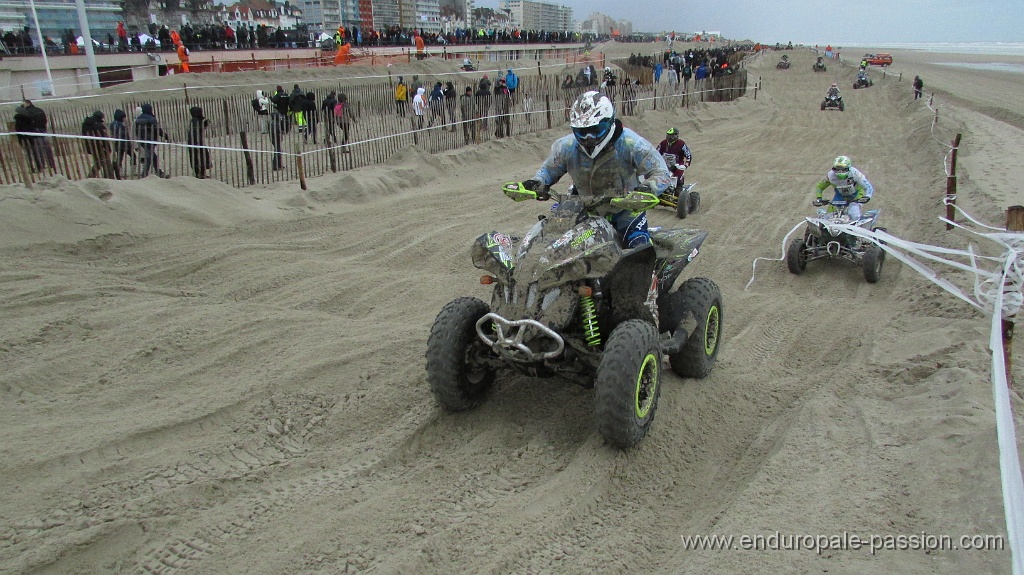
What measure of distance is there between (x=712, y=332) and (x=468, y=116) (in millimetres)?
11730

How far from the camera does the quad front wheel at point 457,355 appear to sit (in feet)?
13.6

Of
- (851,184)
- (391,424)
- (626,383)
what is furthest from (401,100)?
(626,383)

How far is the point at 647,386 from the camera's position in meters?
4.05

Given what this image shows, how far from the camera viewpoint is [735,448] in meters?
4.34

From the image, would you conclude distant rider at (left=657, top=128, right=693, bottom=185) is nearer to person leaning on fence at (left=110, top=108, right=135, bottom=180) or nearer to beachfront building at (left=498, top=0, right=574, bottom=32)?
person leaning on fence at (left=110, top=108, right=135, bottom=180)

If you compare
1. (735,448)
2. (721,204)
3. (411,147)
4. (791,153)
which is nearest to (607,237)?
(735,448)

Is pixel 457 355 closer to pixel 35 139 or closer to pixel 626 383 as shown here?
pixel 626 383

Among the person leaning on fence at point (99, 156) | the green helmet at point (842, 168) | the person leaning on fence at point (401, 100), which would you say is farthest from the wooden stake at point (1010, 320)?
the person leaning on fence at point (401, 100)

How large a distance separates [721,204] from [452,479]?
9.80m

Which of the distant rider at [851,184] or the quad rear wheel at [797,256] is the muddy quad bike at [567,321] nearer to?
the quad rear wheel at [797,256]

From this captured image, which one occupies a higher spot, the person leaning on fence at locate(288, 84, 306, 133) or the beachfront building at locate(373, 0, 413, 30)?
the beachfront building at locate(373, 0, 413, 30)

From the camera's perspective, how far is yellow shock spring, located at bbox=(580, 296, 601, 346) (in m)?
4.13

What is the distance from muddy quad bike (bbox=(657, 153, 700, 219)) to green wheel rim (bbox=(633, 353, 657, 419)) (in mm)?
7248

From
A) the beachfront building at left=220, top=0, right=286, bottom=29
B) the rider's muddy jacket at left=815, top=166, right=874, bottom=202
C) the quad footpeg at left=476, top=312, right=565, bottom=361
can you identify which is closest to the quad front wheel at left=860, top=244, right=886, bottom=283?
the rider's muddy jacket at left=815, top=166, right=874, bottom=202
